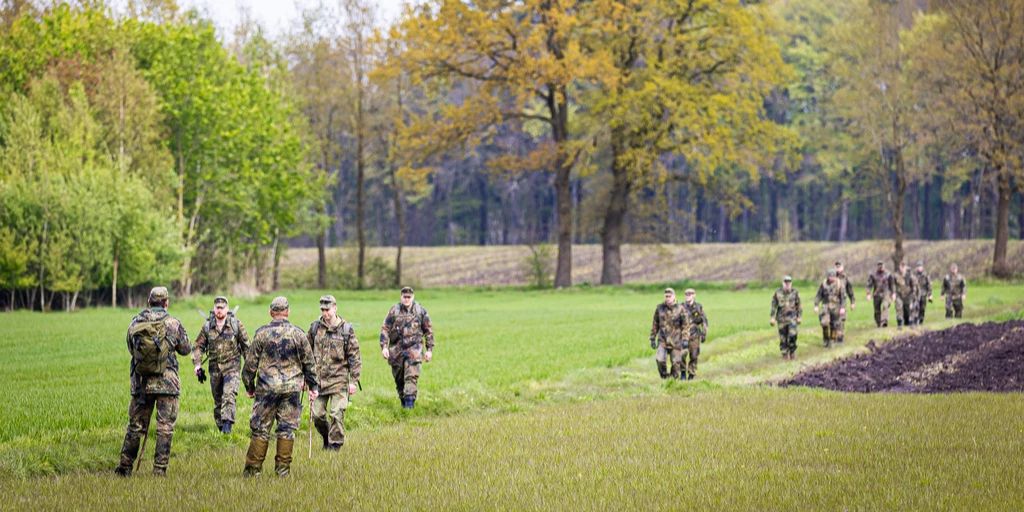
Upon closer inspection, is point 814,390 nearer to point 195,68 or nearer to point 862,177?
point 195,68

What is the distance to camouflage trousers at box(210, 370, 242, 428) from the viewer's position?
17.4 m

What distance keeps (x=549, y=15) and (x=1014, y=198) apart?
5149cm

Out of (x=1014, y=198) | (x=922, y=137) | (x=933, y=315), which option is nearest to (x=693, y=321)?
(x=933, y=315)

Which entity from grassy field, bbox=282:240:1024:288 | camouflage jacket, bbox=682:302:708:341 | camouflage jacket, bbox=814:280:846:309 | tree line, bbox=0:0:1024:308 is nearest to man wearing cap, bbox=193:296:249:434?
camouflage jacket, bbox=682:302:708:341

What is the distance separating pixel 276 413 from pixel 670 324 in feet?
43.9

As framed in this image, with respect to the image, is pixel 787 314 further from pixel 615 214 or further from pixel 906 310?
pixel 615 214

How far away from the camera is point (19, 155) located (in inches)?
1992

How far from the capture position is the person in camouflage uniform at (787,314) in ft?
101

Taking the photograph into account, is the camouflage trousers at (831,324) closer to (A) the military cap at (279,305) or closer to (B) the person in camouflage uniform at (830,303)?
(B) the person in camouflage uniform at (830,303)

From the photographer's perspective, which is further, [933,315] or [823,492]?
[933,315]

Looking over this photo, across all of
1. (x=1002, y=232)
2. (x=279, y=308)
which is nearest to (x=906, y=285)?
(x=1002, y=232)

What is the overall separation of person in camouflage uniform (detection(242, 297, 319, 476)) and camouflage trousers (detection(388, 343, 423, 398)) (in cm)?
575

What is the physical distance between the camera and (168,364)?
46.0 feet

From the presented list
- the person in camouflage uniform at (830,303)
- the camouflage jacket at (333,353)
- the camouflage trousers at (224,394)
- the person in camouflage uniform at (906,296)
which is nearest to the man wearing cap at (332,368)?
the camouflage jacket at (333,353)
